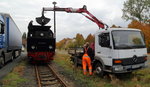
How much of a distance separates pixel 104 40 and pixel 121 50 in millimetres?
1000

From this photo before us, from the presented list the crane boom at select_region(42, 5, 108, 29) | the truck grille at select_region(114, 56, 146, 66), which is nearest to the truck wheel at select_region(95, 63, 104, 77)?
the truck grille at select_region(114, 56, 146, 66)

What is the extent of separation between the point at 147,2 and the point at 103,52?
103 ft

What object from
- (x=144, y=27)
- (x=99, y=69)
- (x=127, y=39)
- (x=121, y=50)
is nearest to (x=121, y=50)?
(x=121, y=50)

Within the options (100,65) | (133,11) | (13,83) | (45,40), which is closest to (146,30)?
(133,11)

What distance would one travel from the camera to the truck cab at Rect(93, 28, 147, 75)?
690cm

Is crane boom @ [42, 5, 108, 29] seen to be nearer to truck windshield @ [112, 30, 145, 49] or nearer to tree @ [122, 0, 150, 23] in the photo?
truck windshield @ [112, 30, 145, 49]

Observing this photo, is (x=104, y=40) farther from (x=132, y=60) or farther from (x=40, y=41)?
(x=40, y=41)

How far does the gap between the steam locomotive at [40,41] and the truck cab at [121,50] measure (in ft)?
21.4

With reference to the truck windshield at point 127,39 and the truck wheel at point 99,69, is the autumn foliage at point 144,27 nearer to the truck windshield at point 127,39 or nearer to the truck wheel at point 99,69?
the truck windshield at point 127,39

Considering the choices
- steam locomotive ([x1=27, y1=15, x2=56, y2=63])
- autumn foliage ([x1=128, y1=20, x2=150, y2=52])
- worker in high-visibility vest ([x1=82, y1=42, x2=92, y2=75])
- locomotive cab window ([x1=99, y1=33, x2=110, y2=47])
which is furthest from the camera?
autumn foliage ([x1=128, y1=20, x2=150, y2=52])

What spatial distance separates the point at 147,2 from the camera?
34.2m

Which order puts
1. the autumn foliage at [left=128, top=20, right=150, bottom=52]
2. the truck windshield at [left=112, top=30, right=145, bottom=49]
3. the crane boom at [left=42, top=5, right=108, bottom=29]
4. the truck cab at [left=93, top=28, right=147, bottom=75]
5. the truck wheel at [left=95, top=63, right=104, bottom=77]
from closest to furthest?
the truck cab at [left=93, top=28, right=147, bottom=75] → the truck windshield at [left=112, top=30, right=145, bottom=49] → the truck wheel at [left=95, top=63, right=104, bottom=77] → the crane boom at [left=42, top=5, right=108, bottom=29] → the autumn foliage at [left=128, top=20, right=150, bottom=52]

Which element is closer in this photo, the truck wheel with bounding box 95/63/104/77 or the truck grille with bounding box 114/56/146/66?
the truck grille with bounding box 114/56/146/66

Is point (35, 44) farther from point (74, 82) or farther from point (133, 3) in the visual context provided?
point (133, 3)
